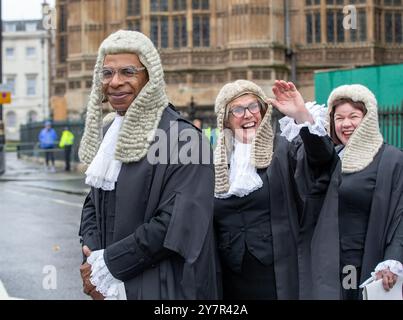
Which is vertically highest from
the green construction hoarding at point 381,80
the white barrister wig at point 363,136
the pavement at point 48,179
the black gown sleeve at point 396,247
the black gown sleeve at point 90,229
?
the green construction hoarding at point 381,80

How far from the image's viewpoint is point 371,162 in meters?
5.37

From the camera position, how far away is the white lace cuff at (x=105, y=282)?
12.9ft

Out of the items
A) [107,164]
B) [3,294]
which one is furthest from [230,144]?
[3,294]

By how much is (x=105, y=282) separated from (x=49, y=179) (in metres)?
21.8

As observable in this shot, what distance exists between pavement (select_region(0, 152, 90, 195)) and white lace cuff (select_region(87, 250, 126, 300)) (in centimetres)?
1630

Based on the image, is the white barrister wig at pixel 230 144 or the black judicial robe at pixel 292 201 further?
the white barrister wig at pixel 230 144

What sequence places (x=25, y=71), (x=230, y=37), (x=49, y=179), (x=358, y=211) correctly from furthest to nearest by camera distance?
(x=25, y=71) < (x=230, y=37) < (x=49, y=179) < (x=358, y=211)

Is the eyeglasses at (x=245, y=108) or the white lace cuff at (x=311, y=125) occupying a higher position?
the eyeglasses at (x=245, y=108)

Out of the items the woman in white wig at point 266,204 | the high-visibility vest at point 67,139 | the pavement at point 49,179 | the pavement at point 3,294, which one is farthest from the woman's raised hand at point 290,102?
the high-visibility vest at point 67,139

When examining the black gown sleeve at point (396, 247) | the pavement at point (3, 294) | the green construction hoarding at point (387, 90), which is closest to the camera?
the black gown sleeve at point (396, 247)

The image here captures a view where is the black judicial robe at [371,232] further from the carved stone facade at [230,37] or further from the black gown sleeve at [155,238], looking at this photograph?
the carved stone facade at [230,37]

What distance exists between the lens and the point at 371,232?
5.19 m

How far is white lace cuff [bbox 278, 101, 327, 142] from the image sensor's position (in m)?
4.61

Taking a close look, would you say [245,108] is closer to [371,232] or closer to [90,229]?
[371,232]
